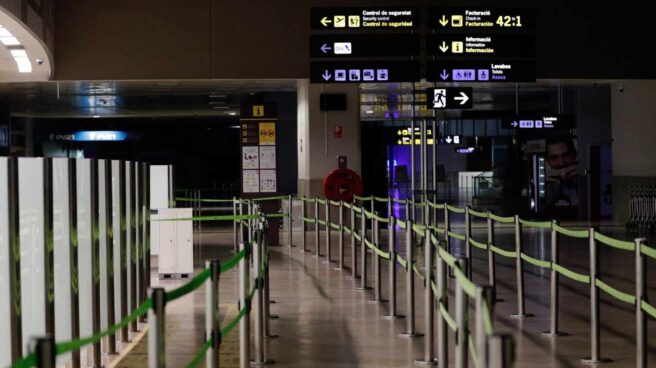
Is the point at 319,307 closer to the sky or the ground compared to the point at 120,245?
closer to the ground

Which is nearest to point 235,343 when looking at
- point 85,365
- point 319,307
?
point 85,365

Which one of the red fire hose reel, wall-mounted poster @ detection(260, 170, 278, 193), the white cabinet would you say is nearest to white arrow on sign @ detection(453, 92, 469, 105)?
the red fire hose reel

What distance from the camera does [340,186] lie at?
21.6 meters

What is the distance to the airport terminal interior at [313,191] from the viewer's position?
7.52 metres

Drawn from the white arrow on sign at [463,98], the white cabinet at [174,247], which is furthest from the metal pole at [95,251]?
the white arrow on sign at [463,98]

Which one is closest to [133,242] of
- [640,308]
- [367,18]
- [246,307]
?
[246,307]

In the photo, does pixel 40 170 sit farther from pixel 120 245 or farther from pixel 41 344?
pixel 41 344

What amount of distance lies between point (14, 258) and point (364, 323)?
467 cm

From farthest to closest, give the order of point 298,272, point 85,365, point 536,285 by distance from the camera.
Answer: point 298,272 < point 536,285 < point 85,365

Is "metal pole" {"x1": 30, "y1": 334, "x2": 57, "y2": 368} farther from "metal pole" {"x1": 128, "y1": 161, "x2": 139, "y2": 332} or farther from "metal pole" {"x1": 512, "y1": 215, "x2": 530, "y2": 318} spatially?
"metal pole" {"x1": 512, "y1": 215, "x2": 530, "y2": 318}

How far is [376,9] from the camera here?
19109 mm

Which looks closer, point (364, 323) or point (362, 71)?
point (364, 323)

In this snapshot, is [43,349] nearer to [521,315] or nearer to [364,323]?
[364,323]

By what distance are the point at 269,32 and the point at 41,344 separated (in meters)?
18.1
